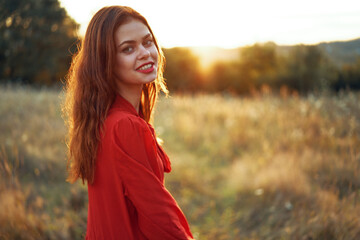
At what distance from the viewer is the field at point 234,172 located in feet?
10.2

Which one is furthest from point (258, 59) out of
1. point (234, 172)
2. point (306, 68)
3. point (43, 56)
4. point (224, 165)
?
point (234, 172)

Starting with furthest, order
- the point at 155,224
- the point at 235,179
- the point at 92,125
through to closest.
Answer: the point at 235,179, the point at 92,125, the point at 155,224

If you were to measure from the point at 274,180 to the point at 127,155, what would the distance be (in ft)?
11.2

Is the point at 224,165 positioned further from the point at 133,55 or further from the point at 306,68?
the point at 306,68

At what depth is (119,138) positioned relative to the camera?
4.01 feet

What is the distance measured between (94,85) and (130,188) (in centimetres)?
53

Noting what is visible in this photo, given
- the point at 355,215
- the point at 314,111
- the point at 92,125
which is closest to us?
the point at 92,125

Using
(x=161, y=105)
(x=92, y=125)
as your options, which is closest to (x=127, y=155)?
(x=92, y=125)

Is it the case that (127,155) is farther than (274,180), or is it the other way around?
(274,180)

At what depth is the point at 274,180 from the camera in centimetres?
421

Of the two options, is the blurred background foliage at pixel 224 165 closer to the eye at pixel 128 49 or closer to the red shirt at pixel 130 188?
the eye at pixel 128 49

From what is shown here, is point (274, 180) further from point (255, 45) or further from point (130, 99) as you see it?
point (255, 45)

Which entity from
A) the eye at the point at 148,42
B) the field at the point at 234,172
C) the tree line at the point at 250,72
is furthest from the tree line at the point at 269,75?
the eye at the point at 148,42

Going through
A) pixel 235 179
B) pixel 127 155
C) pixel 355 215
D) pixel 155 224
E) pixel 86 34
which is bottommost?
pixel 235 179
